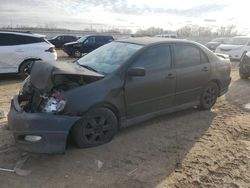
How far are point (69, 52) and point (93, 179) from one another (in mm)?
19868

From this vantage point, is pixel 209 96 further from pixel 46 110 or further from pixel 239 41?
pixel 239 41

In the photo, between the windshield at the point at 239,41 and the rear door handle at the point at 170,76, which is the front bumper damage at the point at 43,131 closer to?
the rear door handle at the point at 170,76

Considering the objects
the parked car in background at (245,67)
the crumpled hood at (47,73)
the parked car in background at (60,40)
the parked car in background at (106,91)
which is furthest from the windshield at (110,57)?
the parked car in background at (60,40)

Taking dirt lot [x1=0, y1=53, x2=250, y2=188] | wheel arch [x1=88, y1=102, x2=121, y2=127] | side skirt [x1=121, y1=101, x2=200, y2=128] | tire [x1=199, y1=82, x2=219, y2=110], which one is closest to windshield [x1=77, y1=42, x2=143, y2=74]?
wheel arch [x1=88, y1=102, x2=121, y2=127]

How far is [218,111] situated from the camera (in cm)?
705

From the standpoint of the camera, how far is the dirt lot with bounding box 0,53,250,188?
401 cm

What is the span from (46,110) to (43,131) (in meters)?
0.35

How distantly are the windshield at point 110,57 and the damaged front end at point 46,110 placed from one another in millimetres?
410

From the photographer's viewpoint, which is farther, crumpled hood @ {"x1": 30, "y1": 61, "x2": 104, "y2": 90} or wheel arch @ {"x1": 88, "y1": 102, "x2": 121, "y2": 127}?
wheel arch @ {"x1": 88, "y1": 102, "x2": 121, "y2": 127}

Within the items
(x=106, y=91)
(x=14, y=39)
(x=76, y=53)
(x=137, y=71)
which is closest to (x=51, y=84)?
(x=106, y=91)

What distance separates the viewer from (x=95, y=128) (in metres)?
4.87

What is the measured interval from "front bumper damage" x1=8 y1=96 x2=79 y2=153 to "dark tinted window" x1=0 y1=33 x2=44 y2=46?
7.31 m

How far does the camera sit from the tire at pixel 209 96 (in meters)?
6.79

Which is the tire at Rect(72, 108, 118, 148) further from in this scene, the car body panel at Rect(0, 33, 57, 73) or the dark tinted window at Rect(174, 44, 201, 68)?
the car body panel at Rect(0, 33, 57, 73)
